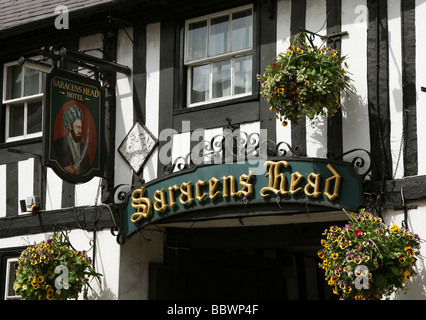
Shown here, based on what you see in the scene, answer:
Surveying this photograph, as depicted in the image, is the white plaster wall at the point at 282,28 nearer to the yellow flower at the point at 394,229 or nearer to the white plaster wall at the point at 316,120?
the white plaster wall at the point at 316,120

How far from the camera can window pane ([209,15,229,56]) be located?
379 inches

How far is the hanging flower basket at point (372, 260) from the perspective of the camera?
24.0 feet

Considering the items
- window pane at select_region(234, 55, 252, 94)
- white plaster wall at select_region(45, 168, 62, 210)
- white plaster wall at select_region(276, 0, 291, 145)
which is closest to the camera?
white plaster wall at select_region(276, 0, 291, 145)

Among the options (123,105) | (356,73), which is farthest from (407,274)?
(123,105)

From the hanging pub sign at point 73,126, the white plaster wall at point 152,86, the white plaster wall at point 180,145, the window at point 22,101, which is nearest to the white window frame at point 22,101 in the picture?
the window at point 22,101

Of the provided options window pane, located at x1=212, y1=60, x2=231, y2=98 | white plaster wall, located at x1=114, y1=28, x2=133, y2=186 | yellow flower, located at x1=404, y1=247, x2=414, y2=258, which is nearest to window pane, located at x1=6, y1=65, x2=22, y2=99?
white plaster wall, located at x1=114, y1=28, x2=133, y2=186

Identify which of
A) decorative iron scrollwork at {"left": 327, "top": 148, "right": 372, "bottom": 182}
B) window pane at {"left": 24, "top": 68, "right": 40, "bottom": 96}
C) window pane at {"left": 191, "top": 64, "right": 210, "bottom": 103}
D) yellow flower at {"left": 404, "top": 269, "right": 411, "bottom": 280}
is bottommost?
yellow flower at {"left": 404, "top": 269, "right": 411, "bottom": 280}

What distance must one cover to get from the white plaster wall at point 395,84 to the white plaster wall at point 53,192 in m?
4.50

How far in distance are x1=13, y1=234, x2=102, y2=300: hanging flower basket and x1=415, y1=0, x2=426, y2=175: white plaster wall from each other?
405cm

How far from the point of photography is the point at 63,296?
9.23 meters

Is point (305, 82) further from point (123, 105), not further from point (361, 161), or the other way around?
point (123, 105)

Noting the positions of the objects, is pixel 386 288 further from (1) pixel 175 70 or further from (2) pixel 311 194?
(1) pixel 175 70

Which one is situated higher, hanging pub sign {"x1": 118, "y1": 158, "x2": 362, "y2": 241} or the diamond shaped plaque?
the diamond shaped plaque

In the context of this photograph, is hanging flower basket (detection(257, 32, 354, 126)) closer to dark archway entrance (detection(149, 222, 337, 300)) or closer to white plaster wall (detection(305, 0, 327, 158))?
white plaster wall (detection(305, 0, 327, 158))
